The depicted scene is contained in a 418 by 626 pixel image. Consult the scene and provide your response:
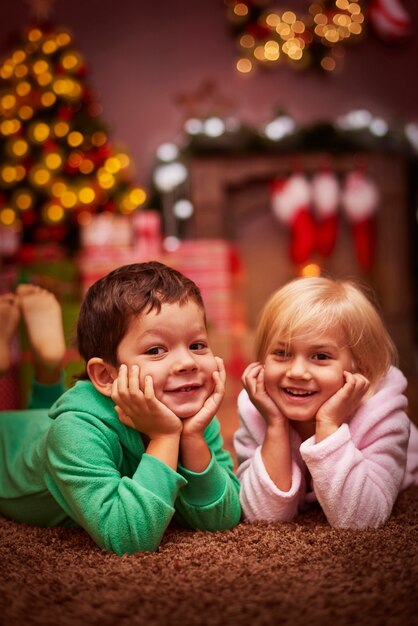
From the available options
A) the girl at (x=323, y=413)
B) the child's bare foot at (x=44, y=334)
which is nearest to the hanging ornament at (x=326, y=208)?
the child's bare foot at (x=44, y=334)

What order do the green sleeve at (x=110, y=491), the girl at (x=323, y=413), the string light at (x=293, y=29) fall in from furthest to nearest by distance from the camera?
1. the string light at (x=293, y=29)
2. the girl at (x=323, y=413)
3. the green sleeve at (x=110, y=491)

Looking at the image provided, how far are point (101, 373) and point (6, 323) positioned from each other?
43 cm

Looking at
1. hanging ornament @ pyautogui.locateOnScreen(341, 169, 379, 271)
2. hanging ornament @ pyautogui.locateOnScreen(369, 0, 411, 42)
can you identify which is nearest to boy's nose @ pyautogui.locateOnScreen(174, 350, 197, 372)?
hanging ornament @ pyautogui.locateOnScreen(341, 169, 379, 271)

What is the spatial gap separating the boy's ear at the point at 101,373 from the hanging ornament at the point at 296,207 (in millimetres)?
3189

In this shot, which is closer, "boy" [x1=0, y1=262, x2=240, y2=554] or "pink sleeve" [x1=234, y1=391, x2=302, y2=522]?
"boy" [x1=0, y1=262, x2=240, y2=554]

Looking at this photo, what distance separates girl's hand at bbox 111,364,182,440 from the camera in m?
1.01

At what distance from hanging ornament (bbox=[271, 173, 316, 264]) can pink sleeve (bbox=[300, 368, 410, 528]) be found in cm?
307

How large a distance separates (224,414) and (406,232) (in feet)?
10.1

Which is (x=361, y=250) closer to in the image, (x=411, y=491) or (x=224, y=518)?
(x=411, y=491)

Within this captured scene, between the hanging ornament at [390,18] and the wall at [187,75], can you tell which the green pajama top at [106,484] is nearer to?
the wall at [187,75]

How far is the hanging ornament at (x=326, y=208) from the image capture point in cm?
420

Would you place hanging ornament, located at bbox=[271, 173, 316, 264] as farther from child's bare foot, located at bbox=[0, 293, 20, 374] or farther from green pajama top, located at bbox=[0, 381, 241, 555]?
green pajama top, located at bbox=[0, 381, 241, 555]

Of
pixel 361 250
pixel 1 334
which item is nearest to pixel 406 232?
pixel 361 250

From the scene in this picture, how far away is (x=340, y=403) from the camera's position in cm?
112
